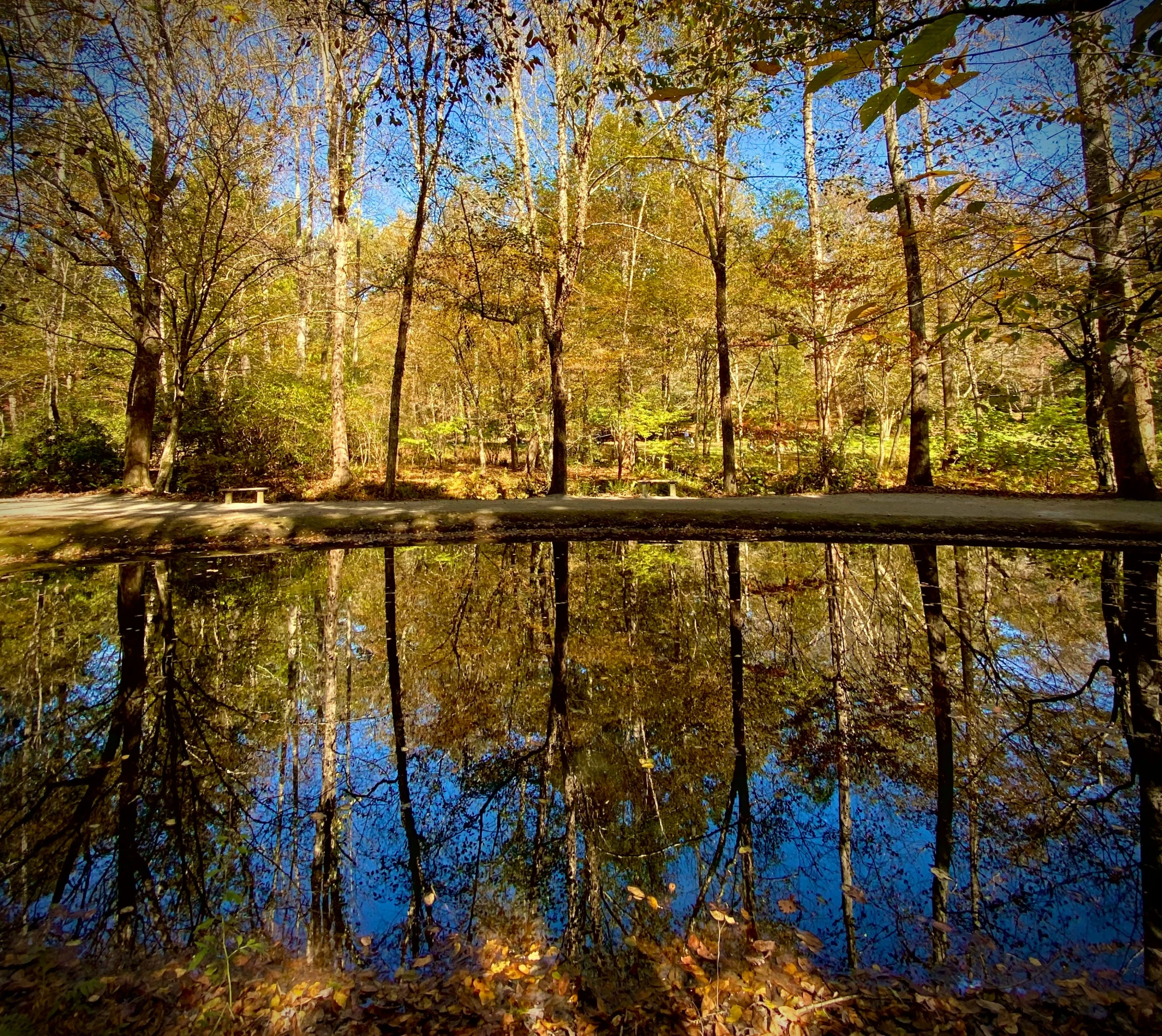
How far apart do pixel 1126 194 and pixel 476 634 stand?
15.2 ft

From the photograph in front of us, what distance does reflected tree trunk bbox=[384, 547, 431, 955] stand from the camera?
78.2 inches

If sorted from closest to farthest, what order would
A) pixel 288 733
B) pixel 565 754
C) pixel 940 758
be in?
pixel 940 758 < pixel 565 754 < pixel 288 733

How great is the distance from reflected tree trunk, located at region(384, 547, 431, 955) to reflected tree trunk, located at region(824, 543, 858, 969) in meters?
1.40

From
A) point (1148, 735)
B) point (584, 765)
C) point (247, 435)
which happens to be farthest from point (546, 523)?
point (247, 435)

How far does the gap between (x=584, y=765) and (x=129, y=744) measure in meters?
2.51

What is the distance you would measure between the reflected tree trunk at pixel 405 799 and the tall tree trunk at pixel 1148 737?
2.20m

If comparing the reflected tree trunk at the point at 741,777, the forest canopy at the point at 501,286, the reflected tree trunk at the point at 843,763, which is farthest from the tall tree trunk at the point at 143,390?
the reflected tree trunk at the point at 843,763

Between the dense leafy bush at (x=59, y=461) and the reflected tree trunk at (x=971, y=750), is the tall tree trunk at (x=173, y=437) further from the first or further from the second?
the reflected tree trunk at (x=971, y=750)

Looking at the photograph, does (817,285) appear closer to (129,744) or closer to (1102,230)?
(1102,230)

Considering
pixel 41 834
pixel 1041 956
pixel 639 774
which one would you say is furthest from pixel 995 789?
pixel 41 834

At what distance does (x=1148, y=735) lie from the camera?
3.02 meters

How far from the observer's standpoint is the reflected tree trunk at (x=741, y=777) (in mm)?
2070

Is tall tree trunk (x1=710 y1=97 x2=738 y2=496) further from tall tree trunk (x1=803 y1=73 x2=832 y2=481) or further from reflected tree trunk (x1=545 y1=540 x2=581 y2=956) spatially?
reflected tree trunk (x1=545 y1=540 x2=581 y2=956)

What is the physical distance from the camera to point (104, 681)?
3.94 metres
